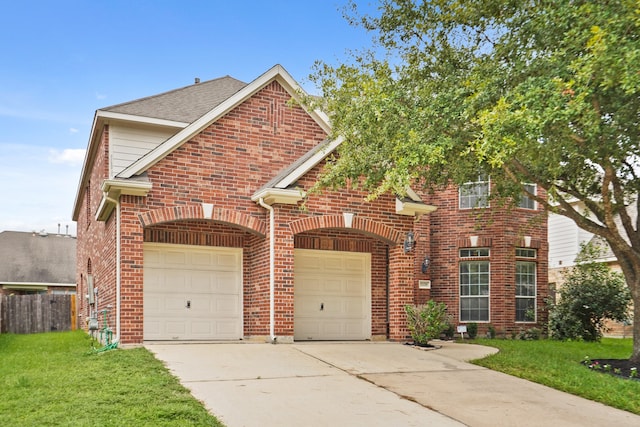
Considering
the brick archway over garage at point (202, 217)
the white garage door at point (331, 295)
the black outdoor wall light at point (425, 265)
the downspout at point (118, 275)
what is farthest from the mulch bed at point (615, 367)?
the downspout at point (118, 275)

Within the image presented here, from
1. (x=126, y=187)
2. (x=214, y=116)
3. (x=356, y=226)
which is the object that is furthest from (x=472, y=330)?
(x=126, y=187)

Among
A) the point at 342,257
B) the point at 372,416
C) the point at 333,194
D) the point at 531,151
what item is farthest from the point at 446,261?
the point at 372,416

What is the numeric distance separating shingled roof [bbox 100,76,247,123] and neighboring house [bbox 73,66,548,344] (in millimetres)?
86

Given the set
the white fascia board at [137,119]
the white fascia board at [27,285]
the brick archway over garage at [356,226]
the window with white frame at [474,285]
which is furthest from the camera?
the white fascia board at [27,285]

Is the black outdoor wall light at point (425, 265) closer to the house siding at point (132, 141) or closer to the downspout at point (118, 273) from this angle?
the house siding at point (132, 141)

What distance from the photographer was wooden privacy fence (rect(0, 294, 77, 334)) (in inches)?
912

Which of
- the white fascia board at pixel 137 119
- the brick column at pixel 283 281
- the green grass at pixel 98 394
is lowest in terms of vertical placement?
the green grass at pixel 98 394

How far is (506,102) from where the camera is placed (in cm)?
872

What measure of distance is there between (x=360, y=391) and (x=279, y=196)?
5.51m

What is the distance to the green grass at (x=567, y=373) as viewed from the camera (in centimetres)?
855

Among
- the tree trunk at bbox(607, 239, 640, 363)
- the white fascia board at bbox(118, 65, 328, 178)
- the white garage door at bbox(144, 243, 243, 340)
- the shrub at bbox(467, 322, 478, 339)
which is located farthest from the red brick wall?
the white garage door at bbox(144, 243, 243, 340)

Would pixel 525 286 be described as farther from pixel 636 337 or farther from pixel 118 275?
pixel 118 275

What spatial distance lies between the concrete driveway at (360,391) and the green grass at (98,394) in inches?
14.2

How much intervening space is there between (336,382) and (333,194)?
5629mm
